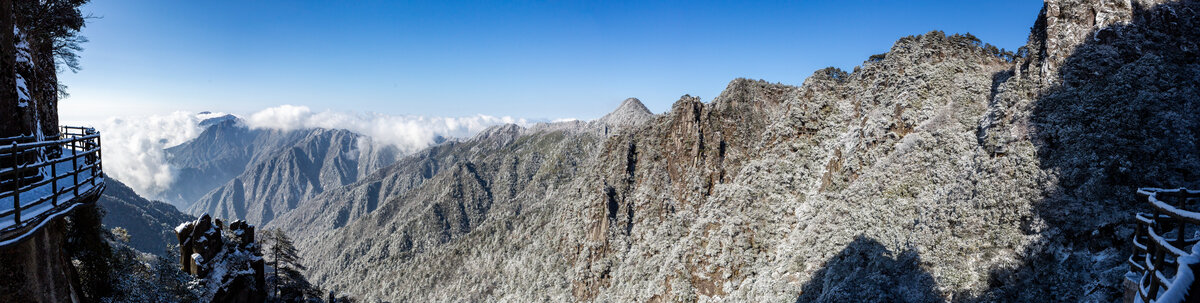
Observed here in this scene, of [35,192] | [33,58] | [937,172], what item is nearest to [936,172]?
[937,172]

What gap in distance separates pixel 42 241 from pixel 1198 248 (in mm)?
17296

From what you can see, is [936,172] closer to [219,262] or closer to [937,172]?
[937,172]

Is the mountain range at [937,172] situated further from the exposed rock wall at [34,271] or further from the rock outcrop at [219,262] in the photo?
the rock outcrop at [219,262]

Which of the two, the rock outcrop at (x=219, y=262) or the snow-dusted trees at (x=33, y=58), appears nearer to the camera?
the snow-dusted trees at (x=33, y=58)

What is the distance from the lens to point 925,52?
4666 centimetres

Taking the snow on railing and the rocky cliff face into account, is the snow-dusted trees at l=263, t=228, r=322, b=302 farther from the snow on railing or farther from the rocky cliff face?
the snow on railing

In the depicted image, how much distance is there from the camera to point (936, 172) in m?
36.5

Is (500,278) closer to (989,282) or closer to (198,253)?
(198,253)

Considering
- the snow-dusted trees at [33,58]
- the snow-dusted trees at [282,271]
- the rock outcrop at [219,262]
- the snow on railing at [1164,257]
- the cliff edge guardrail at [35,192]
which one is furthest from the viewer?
the snow-dusted trees at [282,271]

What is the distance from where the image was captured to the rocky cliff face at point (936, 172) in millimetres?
25812

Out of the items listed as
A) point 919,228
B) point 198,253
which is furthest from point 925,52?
point 198,253

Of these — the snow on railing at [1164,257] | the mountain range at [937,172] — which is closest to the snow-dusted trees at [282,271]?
the mountain range at [937,172]

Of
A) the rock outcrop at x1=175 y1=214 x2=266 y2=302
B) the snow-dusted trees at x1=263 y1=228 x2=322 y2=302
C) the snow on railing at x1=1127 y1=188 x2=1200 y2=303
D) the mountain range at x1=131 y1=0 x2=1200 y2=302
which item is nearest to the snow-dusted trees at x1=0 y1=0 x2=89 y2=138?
the rock outcrop at x1=175 y1=214 x2=266 y2=302

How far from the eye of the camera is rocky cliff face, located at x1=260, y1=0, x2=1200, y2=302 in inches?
1016
